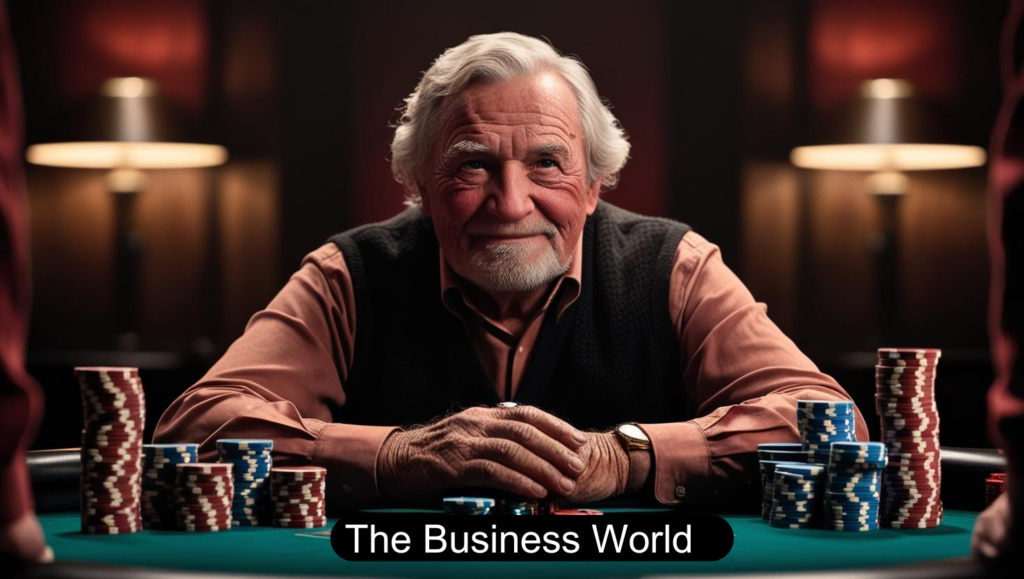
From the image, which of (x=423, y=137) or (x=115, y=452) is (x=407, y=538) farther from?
(x=423, y=137)

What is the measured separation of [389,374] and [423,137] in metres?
0.65

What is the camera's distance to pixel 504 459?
247 cm

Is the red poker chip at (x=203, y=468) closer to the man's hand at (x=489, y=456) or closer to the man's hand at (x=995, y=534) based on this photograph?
the man's hand at (x=489, y=456)

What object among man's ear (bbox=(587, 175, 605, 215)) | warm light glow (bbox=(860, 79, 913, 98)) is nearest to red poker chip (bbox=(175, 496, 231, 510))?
man's ear (bbox=(587, 175, 605, 215))

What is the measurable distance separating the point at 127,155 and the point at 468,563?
5.62m

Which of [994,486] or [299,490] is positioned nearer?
[299,490]

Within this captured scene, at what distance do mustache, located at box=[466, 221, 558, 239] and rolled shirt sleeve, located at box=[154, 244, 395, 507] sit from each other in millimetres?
468

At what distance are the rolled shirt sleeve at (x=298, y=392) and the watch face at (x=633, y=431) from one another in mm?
507

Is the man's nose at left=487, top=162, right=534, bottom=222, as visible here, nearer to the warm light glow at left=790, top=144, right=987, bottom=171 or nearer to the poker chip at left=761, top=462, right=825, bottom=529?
the poker chip at left=761, top=462, right=825, bottom=529

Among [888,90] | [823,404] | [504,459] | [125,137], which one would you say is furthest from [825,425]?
[125,137]

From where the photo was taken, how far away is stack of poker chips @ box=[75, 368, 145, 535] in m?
2.23

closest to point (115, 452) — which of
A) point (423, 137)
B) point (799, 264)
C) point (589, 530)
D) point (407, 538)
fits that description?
point (407, 538)

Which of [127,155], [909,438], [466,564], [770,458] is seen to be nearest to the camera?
[466,564]
